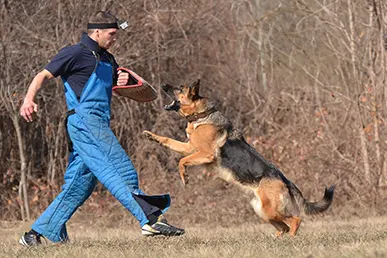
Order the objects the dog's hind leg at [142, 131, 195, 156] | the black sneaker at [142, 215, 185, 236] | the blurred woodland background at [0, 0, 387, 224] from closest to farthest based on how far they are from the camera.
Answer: the black sneaker at [142, 215, 185, 236], the dog's hind leg at [142, 131, 195, 156], the blurred woodland background at [0, 0, 387, 224]

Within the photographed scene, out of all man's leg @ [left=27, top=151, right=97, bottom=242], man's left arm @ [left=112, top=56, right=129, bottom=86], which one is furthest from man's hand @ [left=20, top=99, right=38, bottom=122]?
man's left arm @ [left=112, top=56, right=129, bottom=86]

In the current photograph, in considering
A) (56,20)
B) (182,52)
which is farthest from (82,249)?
(182,52)

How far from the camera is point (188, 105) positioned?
8.79 meters

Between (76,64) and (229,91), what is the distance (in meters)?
7.95

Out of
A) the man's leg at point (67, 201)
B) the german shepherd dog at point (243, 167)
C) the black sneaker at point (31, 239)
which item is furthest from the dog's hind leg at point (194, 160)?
the black sneaker at point (31, 239)

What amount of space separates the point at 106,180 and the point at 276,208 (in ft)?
7.63

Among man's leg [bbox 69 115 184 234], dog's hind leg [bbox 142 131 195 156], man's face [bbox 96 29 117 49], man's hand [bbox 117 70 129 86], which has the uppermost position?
man's face [bbox 96 29 117 49]

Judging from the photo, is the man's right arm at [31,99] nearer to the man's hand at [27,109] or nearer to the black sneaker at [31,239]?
the man's hand at [27,109]

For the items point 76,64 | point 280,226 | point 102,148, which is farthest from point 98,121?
point 280,226

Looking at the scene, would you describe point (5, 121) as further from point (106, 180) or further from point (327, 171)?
point (106, 180)

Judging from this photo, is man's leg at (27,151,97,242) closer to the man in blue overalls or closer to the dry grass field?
the man in blue overalls

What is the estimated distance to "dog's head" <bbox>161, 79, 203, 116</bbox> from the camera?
28.8ft

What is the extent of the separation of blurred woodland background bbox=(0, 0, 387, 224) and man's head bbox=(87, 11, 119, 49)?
5.03 m

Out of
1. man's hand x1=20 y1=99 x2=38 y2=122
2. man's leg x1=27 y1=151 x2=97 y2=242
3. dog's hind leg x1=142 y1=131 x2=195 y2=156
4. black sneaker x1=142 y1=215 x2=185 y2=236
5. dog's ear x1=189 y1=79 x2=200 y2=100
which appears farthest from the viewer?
dog's ear x1=189 y1=79 x2=200 y2=100
